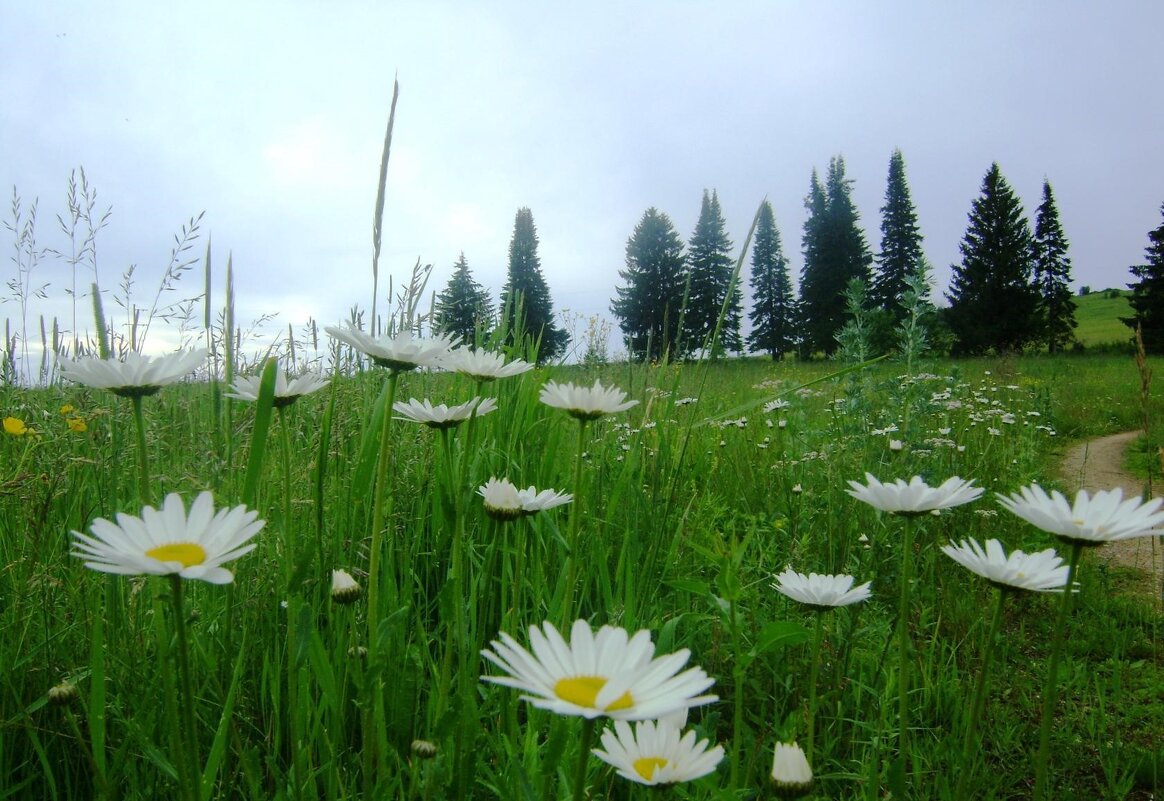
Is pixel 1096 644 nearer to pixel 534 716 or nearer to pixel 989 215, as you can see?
pixel 534 716

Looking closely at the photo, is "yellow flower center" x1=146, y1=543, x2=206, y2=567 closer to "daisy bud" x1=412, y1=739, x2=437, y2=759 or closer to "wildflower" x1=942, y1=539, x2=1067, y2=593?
"daisy bud" x1=412, y1=739, x2=437, y2=759

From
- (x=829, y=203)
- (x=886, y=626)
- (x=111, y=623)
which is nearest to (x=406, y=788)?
(x=111, y=623)

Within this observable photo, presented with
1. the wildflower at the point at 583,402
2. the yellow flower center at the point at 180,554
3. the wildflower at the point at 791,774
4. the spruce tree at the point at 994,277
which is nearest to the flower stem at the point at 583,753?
the wildflower at the point at 791,774

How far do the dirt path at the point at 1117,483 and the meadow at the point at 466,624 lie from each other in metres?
0.12

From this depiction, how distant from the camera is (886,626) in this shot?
1.86 m

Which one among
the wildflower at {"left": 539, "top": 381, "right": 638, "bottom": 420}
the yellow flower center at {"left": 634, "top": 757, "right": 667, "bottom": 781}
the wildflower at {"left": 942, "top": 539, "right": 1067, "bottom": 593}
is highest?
the wildflower at {"left": 539, "top": 381, "right": 638, "bottom": 420}

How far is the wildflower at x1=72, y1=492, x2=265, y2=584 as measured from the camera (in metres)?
0.59

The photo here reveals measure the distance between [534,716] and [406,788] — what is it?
0.30m

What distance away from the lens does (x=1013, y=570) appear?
923 mm

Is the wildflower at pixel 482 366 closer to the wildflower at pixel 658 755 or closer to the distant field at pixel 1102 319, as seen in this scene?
the wildflower at pixel 658 755

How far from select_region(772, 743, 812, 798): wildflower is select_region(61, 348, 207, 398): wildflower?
80 centimetres

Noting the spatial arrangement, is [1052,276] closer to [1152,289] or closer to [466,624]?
[1152,289]

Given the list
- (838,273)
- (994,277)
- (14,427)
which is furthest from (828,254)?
(14,427)

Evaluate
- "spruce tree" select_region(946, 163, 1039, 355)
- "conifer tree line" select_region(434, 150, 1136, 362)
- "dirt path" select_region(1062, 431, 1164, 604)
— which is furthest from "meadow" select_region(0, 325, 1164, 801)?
"spruce tree" select_region(946, 163, 1039, 355)
